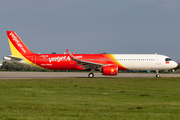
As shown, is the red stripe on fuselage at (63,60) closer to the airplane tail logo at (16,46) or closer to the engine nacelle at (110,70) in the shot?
the airplane tail logo at (16,46)

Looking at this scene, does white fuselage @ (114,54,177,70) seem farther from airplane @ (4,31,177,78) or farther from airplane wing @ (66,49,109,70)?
airplane wing @ (66,49,109,70)

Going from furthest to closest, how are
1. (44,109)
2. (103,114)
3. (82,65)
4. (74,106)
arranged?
(82,65), (74,106), (44,109), (103,114)

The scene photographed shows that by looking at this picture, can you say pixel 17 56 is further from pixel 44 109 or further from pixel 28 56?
pixel 44 109

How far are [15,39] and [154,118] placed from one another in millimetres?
34579

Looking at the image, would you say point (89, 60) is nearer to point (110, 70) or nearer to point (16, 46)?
point (110, 70)

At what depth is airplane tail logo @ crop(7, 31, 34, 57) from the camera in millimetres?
40031

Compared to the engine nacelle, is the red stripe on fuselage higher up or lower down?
higher up

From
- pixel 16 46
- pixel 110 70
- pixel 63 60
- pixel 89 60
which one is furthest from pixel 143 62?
pixel 16 46

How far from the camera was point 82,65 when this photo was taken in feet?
125

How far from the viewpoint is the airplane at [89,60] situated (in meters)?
37.9

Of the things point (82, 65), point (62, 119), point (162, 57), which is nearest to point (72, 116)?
point (62, 119)

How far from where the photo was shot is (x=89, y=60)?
38438mm

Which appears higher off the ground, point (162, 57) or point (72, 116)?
point (162, 57)

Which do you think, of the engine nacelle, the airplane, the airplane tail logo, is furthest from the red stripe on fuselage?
the engine nacelle
